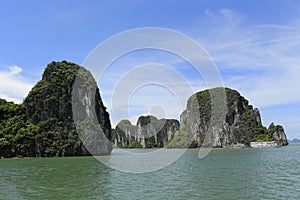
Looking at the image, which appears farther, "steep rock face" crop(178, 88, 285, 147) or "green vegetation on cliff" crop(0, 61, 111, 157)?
"steep rock face" crop(178, 88, 285, 147)

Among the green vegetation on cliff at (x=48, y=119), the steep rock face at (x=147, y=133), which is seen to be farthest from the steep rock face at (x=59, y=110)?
the steep rock face at (x=147, y=133)

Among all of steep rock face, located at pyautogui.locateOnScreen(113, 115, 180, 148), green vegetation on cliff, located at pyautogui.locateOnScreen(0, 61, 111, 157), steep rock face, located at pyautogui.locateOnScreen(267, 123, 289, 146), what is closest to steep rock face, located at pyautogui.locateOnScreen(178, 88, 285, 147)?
steep rock face, located at pyautogui.locateOnScreen(267, 123, 289, 146)

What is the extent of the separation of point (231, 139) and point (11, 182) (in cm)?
9846

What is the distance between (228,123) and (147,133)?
49377mm

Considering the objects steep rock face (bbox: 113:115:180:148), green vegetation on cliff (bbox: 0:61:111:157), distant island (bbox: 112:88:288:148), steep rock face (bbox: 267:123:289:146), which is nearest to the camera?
green vegetation on cliff (bbox: 0:61:111:157)

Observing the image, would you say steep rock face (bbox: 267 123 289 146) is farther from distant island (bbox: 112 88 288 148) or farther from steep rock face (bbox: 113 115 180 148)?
steep rock face (bbox: 113 115 180 148)

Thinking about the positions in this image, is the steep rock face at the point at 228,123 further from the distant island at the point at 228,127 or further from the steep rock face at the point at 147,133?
the steep rock face at the point at 147,133

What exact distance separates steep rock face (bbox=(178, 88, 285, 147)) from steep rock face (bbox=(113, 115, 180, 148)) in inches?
1065

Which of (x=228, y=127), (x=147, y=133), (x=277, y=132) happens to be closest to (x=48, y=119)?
(x=228, y=127)

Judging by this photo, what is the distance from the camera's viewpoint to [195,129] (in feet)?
402

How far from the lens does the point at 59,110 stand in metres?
65.8

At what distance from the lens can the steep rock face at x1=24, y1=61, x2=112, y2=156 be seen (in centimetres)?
6238

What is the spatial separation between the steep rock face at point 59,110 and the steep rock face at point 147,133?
82.2 m

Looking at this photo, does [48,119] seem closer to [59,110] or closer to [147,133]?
[59,110]
